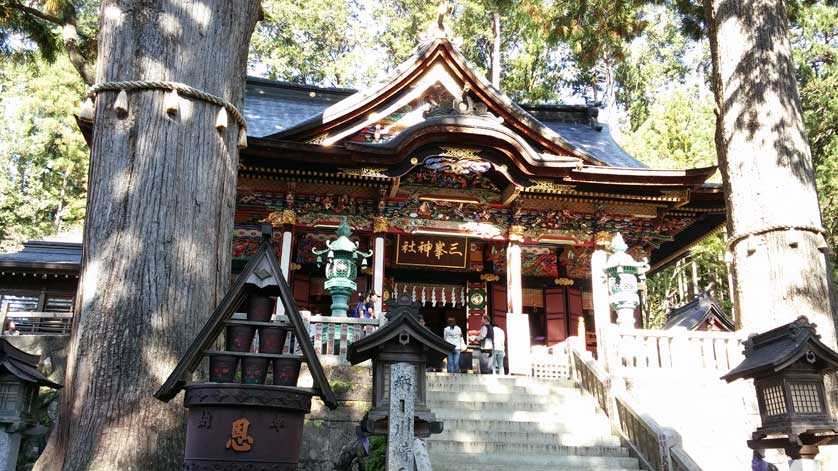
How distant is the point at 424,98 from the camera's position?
13.7 m

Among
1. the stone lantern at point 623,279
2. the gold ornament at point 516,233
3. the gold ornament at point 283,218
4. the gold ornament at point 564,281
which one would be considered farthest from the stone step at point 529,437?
the gold ornament at point 564,281

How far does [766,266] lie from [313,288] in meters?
9.72

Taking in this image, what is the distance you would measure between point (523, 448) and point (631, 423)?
1286mm

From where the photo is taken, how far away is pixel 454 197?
13.2 m

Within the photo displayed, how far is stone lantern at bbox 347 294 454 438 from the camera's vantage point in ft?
16.7

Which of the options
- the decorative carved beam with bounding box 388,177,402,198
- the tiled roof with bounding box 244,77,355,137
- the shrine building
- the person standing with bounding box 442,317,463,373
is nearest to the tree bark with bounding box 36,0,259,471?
the shrine building

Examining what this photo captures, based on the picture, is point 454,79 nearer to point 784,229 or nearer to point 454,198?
point 454,198

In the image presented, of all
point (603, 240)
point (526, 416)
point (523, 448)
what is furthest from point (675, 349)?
point (603, 240)

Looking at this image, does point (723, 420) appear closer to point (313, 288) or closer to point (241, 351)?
point (241, 351)

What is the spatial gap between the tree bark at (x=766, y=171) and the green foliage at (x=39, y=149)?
2307cm

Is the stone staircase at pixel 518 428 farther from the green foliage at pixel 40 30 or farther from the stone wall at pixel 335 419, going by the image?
the green foliage at pixel 40 30

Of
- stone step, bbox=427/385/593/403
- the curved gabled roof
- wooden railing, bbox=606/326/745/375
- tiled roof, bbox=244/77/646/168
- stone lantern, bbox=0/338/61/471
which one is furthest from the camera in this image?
tiled roof, bbox=244/77/646/168

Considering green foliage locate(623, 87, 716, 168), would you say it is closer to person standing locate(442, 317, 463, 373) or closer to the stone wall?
person standing locate(442, 317, 463, 373)

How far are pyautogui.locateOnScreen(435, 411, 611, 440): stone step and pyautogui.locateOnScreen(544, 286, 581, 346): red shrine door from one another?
6466mm
